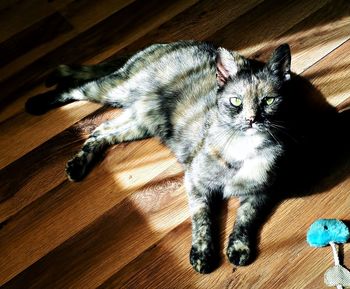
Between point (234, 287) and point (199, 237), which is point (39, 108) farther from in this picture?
point (234, 287)

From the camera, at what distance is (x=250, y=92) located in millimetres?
1486

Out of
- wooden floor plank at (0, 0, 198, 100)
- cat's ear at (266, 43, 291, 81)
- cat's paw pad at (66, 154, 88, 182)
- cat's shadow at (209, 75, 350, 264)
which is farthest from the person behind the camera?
wooden floor plank at (0, 0, 198, 100)

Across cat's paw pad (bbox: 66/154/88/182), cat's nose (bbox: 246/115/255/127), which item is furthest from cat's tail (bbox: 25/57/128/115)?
cat's nose (bbox: 246/115/255/127)

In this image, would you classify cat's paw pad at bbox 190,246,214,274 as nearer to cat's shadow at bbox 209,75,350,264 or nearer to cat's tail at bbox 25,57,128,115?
cat's shadow at bbox 209,75,350,264

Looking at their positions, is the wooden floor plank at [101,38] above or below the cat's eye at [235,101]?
above

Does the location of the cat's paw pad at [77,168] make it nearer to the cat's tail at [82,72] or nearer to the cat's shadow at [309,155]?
the cat's tail at [82,72]

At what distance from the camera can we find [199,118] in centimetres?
180

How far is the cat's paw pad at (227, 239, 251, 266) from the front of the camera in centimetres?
159

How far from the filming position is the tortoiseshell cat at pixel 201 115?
1496 millimetres

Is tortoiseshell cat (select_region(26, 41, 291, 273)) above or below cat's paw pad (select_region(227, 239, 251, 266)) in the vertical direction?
above

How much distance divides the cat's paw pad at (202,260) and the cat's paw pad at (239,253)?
8cm

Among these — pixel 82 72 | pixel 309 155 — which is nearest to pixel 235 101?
pixel 309 155

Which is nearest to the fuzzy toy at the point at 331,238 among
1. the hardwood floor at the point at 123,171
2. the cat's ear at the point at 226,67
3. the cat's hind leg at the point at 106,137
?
the hardwood floor at the point at 123,171

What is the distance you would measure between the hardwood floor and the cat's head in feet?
1.56
